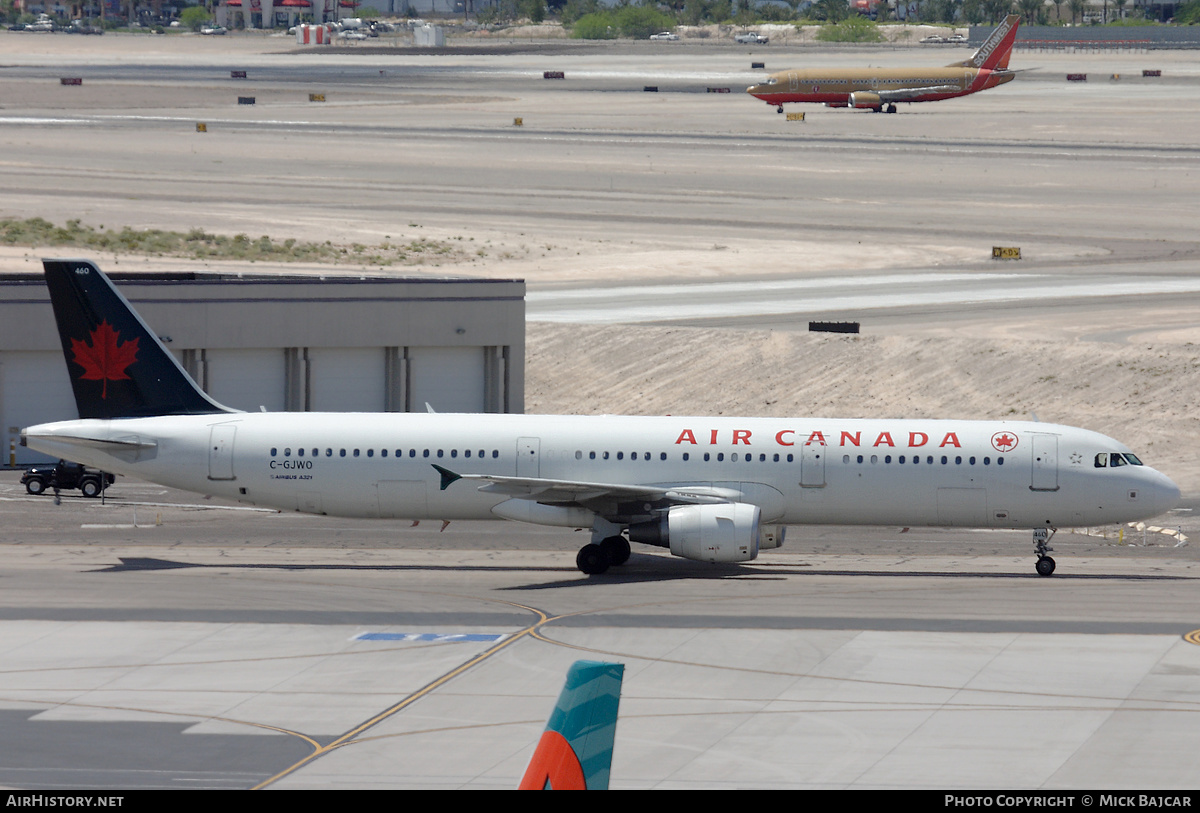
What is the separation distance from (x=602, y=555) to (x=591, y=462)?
256 cm

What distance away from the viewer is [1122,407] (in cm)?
6681

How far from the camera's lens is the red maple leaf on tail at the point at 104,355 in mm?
44531

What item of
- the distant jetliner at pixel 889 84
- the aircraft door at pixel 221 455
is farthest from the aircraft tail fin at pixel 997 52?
the aircraft door at pixel 221 455

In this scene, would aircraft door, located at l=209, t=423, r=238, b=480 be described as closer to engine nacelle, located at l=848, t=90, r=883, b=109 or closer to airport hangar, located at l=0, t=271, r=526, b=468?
airport hangar, located at l=0, t=271, r=526, b=468

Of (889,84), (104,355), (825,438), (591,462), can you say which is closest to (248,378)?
(104,355)

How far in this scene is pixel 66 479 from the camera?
178 feet

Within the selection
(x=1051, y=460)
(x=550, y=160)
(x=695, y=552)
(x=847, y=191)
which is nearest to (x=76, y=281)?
(x=695, y=552)

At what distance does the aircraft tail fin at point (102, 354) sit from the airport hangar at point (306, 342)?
1577 cm

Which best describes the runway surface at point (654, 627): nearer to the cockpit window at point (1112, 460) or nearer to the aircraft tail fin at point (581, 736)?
the cockpit window at point (1112, 460)

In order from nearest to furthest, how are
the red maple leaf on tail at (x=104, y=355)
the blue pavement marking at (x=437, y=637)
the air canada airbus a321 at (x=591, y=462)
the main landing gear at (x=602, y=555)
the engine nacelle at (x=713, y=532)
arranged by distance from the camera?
the blue pavement marking at (x=437, y=637)
the engine nacelle at (x=713, y=532)
the air canada airbus a321 at (x=591, y=462)
the main landing gear at (x=602, y=555)
the red maple leaf on tail at (x=104, y=355)

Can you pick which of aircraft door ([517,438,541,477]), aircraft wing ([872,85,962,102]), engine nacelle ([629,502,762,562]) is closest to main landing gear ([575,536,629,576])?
engine nacelle ([629,502,762,562])

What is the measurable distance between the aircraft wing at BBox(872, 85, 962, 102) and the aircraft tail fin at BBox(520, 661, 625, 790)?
169 m

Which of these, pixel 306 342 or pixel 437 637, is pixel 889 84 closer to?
pixel 306 342

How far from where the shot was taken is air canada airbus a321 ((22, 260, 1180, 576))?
42281mm
